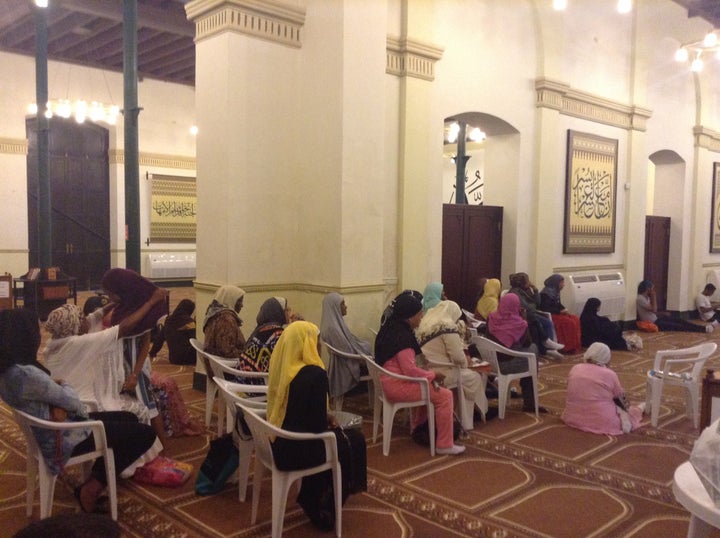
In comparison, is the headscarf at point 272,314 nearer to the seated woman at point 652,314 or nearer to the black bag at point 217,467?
the black bag at point 217,467

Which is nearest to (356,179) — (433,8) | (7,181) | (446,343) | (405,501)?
(446,343)

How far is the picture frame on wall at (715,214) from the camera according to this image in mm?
10000

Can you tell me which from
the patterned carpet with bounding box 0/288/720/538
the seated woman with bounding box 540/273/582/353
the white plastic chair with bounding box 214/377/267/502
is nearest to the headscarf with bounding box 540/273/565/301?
the seated woman with bounding box 540/273/582/353

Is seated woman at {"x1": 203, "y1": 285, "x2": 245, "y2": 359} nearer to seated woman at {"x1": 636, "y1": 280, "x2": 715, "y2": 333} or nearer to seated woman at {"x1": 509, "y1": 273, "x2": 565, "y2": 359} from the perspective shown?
seated woman at {"x1": 509, "y1": 273, "x2": 565, "y2": 359}

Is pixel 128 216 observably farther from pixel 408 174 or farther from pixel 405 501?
pixel 405 501

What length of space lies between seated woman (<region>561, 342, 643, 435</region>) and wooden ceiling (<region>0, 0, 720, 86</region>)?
6.81m

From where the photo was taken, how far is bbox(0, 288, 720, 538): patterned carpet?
110 inches

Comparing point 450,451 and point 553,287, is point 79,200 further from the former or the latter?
point 450,451

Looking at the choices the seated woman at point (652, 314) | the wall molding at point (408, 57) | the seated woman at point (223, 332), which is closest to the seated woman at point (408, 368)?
the seated woman at point (223, 332)

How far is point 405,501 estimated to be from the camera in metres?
3.05

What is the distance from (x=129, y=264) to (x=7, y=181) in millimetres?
5234

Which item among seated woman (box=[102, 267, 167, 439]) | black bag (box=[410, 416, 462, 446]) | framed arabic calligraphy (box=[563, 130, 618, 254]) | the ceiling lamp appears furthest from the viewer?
the ceiling lamp

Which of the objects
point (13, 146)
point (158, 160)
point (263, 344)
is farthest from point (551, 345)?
point (13, 146)

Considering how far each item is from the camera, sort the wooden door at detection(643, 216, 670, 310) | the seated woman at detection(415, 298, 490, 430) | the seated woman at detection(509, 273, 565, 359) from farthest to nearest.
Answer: the wooden door at detection(643, 216, 670, 310), the seated woman at detection(509, 273, 565, 359), the seated woman at detection(415, 298, 490, 430)
